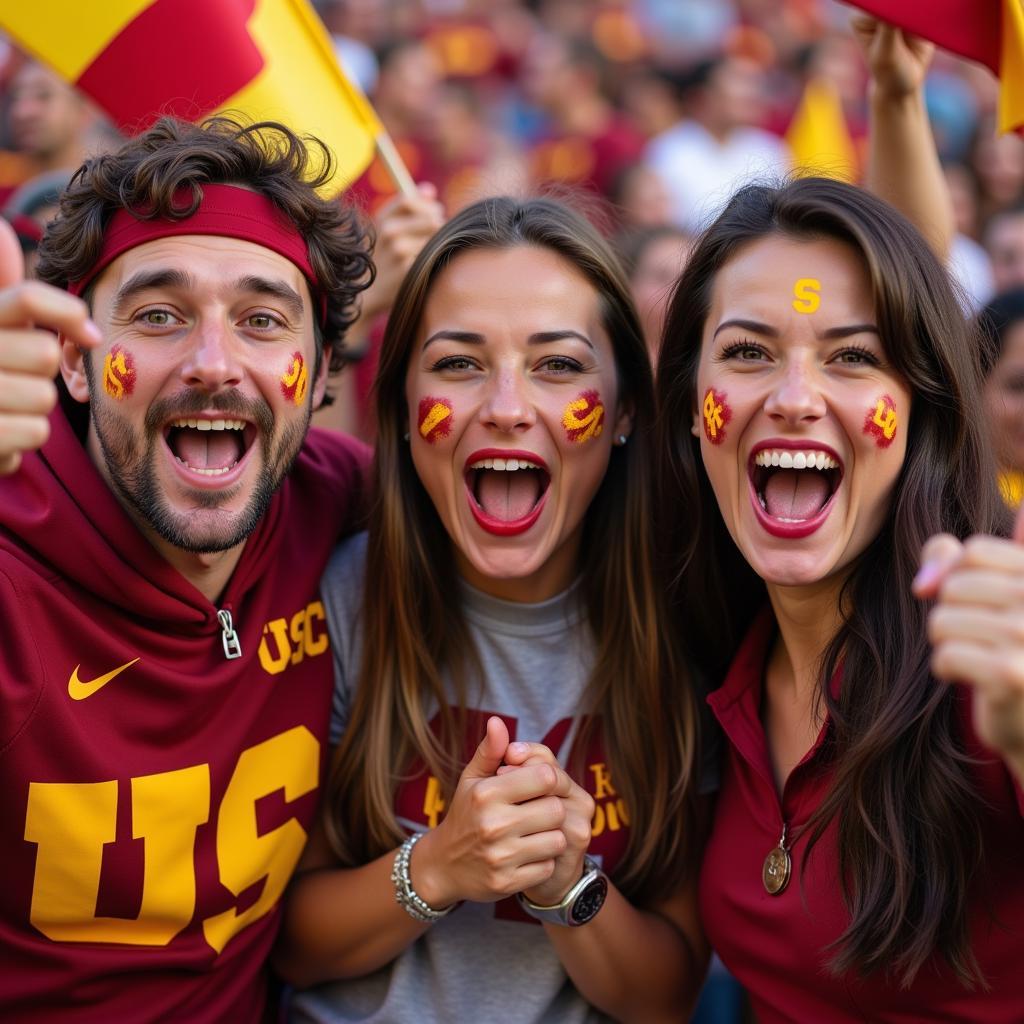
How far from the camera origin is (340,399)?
567 cm

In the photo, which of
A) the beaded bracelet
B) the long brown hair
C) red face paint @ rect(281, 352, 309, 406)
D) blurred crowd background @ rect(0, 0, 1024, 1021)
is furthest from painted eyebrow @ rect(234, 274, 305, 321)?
the beaded bracelet

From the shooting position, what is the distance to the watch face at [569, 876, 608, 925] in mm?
2928

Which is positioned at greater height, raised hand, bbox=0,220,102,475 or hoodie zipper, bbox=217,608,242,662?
raised hand, bbox=0,220,102,475

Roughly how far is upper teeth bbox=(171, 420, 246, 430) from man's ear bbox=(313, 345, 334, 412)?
0.31 metres

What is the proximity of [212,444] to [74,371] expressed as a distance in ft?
1.18

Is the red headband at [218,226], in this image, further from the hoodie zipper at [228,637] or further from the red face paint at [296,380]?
the hoodie zipper at [228,637]

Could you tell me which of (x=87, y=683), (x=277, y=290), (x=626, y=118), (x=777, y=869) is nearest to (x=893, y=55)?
(x=277, y=290)

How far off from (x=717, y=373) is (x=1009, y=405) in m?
2.28

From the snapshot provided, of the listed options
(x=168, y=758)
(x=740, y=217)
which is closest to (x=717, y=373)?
(x=740, y=217)

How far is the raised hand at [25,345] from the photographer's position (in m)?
1.98

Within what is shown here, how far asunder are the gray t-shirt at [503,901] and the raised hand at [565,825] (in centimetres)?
27

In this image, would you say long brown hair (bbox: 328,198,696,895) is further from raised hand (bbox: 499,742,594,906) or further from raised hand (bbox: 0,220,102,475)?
raised hand (bbox: 0,220,102,475)

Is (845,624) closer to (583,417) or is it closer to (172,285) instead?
(583,417)

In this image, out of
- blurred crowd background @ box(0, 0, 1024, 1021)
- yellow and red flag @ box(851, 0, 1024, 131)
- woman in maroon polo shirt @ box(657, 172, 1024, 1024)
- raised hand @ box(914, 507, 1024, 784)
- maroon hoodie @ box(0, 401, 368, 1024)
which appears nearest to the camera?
raised hand @ box(914, 507, 1024, 784)
